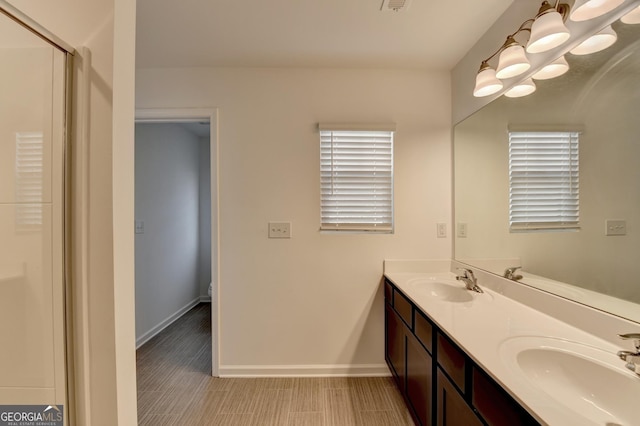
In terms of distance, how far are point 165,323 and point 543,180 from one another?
3632mm

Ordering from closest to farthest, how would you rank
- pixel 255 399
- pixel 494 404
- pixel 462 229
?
pixel 494 404 → pixel 255 399 → pixel 462 229

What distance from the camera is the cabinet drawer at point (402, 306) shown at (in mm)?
1495

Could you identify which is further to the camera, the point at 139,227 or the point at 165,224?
the point at 165,224

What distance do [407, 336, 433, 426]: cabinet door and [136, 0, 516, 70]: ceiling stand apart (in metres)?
1.92

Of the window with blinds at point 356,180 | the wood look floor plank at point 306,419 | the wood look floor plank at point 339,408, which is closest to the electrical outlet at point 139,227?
the window with blinds at point 356,180

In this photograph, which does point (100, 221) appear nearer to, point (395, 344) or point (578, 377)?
point (578, 377)

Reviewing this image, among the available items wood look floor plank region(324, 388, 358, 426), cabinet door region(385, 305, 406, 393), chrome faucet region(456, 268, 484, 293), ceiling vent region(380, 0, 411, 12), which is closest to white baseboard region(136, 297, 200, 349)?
wood look floor plank region(324, 388, 358, 426)

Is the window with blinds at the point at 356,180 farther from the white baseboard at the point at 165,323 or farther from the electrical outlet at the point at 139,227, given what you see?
the white baseboard at the point at 165,323

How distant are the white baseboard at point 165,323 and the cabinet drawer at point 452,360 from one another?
2.74 metres

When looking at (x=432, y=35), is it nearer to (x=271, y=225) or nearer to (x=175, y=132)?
(x=271, y=225)

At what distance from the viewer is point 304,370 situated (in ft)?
6.58

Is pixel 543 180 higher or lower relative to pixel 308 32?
lower

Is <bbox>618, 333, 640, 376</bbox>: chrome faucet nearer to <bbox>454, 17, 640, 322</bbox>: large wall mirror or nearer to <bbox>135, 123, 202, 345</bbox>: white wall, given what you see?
<bbox>454, 17, 640, 322</bbox>: large wall mirror

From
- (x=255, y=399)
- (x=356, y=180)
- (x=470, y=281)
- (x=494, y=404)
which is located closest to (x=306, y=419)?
(x=255, y=399)
